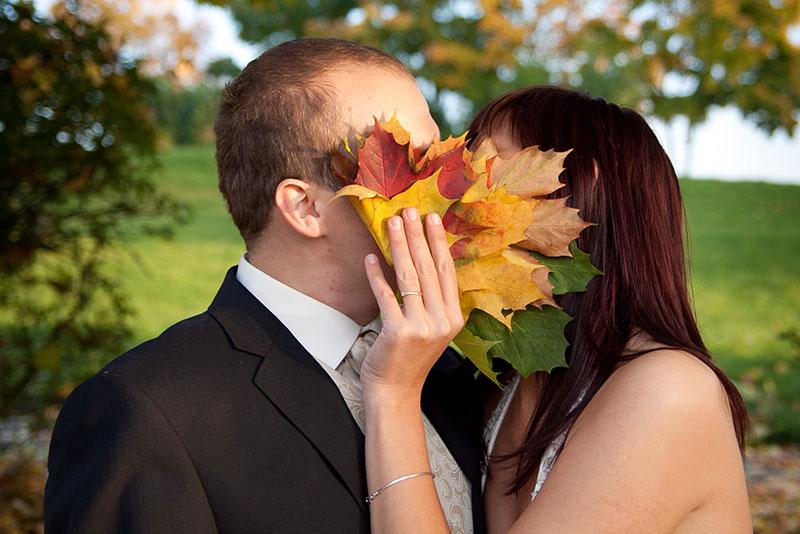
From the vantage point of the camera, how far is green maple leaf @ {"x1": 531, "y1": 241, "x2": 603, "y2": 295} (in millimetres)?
2121

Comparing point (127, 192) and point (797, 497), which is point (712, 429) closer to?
point (127, 192)

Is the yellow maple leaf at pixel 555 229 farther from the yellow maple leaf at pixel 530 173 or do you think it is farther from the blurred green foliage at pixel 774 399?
the blurred green foliage at pixel 774 399

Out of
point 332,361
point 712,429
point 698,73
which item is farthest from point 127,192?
point 698,73

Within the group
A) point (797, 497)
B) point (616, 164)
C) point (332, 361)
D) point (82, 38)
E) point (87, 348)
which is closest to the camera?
point (332, 361)

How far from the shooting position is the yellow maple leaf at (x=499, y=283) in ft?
6.57

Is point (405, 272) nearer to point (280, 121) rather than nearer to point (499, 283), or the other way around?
point (499, 283)

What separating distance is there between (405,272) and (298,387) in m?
0.38

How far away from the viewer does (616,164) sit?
2.28m

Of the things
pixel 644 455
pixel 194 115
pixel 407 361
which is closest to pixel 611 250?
pixel 644 455

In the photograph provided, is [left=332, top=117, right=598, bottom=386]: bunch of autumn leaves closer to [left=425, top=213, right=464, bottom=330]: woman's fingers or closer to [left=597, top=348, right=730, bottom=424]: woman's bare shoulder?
[left=425, top=213, right=464, bottom=330]: woman's fingers

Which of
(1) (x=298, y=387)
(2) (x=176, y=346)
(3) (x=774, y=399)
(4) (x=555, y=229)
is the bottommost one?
(3) (x=774, y=399)

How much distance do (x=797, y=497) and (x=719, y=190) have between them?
48.1ft

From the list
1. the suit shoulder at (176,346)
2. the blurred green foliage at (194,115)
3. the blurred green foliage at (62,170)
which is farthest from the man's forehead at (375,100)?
the blurred green foliage at (194,115)

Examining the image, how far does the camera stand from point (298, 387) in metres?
2.00
